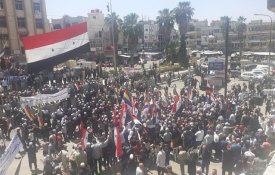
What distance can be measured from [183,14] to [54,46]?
1816 inches

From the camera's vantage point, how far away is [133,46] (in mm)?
66812

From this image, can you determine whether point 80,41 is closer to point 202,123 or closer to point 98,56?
point 202,123

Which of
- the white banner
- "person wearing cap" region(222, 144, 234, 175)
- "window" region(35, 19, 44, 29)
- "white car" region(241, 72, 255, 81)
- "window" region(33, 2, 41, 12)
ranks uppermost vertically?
"window" region(33, 2, 41, 12)

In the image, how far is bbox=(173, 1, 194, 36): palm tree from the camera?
6243cm

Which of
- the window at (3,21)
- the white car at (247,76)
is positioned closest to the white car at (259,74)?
the white car at (247,76)

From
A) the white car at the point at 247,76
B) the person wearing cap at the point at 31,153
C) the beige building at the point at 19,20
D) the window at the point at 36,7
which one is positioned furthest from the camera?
the window at the point at 36,7

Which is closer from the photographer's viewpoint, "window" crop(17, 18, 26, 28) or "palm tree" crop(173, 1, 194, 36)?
"window" crop(17, 18, 26, 28)

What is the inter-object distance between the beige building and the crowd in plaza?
94.9 feet

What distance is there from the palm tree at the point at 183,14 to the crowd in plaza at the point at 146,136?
42.3 meters

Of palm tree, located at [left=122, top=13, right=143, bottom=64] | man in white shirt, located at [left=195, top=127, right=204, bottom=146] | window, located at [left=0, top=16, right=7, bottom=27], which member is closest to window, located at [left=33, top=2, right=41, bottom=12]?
window, located at [left=0, top=16, right=7, bottom=27]

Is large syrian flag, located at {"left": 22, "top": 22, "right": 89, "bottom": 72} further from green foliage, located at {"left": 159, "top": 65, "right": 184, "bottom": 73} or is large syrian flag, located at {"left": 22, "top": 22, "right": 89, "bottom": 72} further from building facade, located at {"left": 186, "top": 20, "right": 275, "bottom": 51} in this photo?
building facade, located at {"left": 186, "top": 20, "right": 275, "bottom": 51}

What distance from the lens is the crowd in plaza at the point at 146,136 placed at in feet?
40.6

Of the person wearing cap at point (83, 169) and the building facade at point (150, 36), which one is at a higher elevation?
the building facade at point (150, 36)

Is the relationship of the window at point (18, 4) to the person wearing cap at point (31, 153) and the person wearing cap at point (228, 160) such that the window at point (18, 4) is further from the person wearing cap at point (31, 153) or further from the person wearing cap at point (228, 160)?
the person wearing cap at point (228, 160)
